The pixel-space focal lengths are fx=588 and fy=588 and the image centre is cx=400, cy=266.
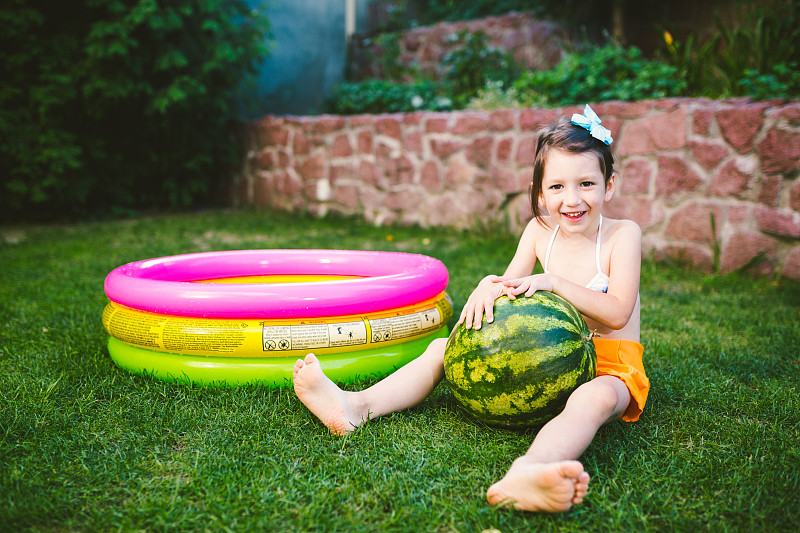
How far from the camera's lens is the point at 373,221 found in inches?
Result: 274

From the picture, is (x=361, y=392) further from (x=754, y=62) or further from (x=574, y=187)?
(x=754, y=62)

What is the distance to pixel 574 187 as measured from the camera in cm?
216

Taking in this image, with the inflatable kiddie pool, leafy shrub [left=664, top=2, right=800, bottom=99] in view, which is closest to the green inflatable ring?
the inflatable kiddie pool

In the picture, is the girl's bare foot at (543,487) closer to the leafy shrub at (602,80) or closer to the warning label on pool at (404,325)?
the warning label on pool at (404,325)

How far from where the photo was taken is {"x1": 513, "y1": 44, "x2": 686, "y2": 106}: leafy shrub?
17.6 ft

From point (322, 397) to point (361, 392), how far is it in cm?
17

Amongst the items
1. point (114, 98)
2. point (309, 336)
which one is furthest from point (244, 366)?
point (114, 98)

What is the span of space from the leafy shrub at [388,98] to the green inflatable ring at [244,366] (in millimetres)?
5030

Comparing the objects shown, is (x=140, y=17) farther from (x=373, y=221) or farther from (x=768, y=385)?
(x=768, y=385)

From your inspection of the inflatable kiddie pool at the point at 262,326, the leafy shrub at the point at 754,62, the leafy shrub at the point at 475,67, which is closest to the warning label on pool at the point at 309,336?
the inflatable kiddie pool at the point at 262,326

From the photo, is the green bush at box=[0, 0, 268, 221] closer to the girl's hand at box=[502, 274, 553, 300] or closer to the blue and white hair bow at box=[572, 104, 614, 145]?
the blue and white hair bow at box=[572, 104, 614, 145]

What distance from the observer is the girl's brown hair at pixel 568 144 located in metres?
2.14

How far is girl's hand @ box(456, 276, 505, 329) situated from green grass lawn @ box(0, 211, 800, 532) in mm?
403

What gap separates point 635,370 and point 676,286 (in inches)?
94.3
